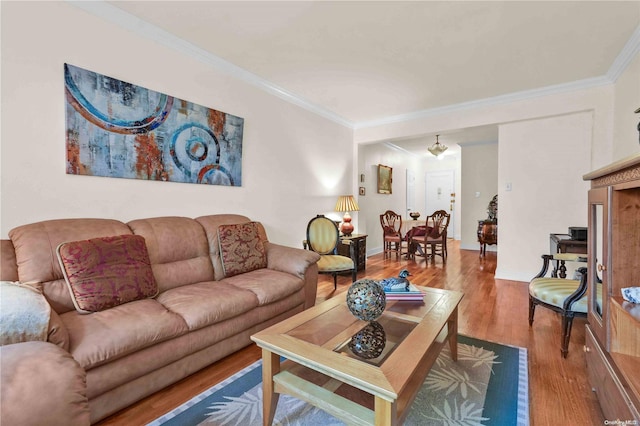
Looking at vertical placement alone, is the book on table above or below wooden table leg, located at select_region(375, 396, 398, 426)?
above

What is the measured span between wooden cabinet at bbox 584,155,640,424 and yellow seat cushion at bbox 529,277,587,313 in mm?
617

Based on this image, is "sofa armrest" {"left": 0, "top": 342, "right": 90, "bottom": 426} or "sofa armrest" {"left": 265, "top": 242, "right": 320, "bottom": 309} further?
"sofa armrest" {"left": 265, "top": 242, "right": 320, "bottom": 309}

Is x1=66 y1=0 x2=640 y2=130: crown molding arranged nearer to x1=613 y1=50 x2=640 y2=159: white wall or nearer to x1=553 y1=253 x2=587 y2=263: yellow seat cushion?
x1=613 y1=50 x2=640 y2=159: white wall

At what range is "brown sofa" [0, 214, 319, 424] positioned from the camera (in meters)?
1.35

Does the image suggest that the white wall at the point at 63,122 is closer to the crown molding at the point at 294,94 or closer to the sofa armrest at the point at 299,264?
the crown molding at the point at 294,94

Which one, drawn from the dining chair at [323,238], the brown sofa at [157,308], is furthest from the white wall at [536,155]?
the brown sofa at [157,308]

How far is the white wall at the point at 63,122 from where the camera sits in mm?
1786

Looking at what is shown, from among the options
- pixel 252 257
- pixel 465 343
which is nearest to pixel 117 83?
pixel 252 257

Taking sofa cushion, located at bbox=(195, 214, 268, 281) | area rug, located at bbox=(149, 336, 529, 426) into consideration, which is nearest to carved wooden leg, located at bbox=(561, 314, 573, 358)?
area rug, located at bbox=(149, 336, 529, 426)

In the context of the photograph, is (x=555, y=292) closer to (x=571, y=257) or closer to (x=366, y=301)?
(x=571, y=257)

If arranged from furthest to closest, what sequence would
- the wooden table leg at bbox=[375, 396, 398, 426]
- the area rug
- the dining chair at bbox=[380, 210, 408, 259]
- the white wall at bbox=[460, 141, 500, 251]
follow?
the white wall at bbox=[460, 141, 500, 251]
the dining chair at bbox=[380, 210, 408, 259]
the area rug
the wooden table leg at bbox=[375, 396, 398, 426]

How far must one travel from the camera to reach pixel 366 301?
146 cm

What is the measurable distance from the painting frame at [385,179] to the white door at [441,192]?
241 cm

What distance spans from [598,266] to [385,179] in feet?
16.2
